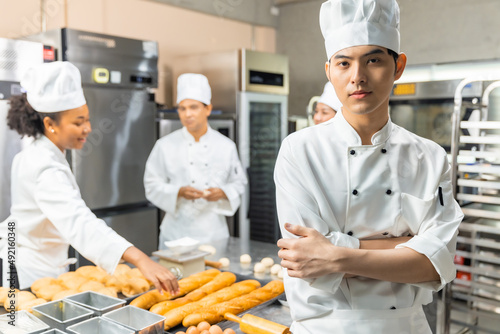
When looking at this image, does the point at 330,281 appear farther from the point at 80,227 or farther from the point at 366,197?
the point at 80,227

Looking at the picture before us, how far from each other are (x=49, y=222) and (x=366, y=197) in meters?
1.23

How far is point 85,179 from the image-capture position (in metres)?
2.53

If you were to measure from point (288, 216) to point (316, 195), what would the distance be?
9cm

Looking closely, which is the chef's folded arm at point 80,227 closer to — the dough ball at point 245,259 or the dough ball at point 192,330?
the dough ball at point 192,330

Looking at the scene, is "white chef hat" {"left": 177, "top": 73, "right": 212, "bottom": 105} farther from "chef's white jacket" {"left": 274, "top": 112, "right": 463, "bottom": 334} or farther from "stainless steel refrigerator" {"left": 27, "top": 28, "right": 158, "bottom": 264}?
"chef's white jacket" {"left": 274, "top": 112, "right": 463, "bottom": 334}

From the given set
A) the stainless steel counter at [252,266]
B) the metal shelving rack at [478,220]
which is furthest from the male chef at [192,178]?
the metal shelving rack at [478,220]

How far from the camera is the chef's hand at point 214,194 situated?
2.75 meters

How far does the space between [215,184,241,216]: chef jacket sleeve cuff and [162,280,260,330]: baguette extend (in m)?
1.18

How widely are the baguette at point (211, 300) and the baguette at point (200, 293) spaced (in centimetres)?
3

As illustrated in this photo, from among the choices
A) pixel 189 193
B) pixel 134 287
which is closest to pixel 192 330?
pixel 134 287

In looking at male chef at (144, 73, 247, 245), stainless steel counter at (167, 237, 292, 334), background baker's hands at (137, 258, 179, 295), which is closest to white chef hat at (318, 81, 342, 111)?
male chef at (144, 73, 247, 245)

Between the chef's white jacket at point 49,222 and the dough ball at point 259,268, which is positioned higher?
the chef's white jacket at point 49,222

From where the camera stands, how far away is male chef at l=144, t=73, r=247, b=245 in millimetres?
2729

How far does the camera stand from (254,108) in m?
3.66
